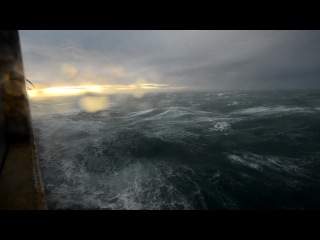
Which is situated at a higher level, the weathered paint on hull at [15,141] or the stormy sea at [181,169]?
the weathered paint on hull at [15,141]

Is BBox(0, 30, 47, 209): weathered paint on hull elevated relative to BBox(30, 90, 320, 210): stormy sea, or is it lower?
elevated

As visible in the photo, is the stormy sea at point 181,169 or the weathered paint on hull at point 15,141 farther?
the stormy sea at point 181,169

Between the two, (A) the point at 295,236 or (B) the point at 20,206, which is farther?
(B) the point at 20,206

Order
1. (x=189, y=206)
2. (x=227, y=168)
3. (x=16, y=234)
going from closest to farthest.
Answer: (x=16, y=234)
(x=189, y=206)
(x=227, y=168)

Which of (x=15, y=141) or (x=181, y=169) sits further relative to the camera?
(x=181, y=169)

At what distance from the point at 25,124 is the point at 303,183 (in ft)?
47.9

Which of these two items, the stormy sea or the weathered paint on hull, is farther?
the stormy sea

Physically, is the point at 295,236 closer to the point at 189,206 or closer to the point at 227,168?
the point at 189,206

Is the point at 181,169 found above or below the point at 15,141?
below
